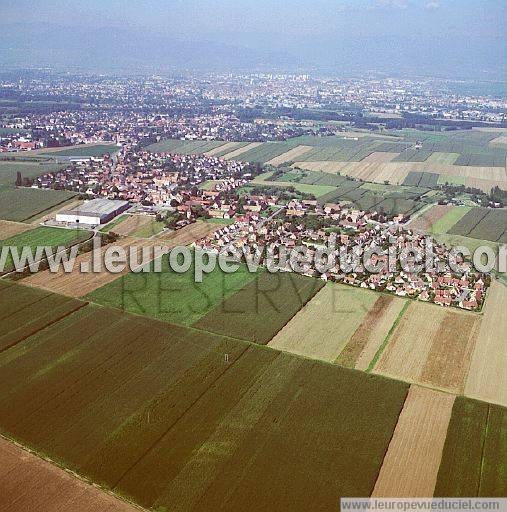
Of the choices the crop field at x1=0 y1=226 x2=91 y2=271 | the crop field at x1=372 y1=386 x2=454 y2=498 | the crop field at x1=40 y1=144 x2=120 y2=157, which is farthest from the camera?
the crop field at x1=40 y1=144 x2=120 y2=157

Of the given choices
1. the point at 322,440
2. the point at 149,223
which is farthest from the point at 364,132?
the point at 322,440

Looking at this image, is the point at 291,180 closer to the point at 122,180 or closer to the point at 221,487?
the point at 122,180

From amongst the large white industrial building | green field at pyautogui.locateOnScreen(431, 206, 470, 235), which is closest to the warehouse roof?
the large white industrial building

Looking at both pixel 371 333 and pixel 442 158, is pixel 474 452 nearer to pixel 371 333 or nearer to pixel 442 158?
pixel 371 333

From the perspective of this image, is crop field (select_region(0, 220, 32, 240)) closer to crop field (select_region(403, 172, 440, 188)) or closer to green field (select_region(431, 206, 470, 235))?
green field (select_region(431, 206, 470, 235))

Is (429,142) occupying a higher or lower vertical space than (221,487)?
higher

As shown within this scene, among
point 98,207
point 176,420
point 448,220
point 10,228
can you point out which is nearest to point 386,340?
point 176,420
